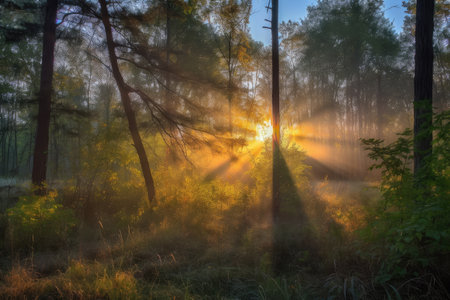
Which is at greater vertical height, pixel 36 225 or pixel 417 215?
pixel 417 215

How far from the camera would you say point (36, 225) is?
5.62m

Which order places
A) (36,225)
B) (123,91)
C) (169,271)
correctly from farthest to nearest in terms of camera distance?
(123,91) < (36,225) < (169,271)

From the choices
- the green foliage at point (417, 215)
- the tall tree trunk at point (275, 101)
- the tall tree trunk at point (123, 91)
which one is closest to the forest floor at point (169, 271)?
the green foliage at point (417, 215)

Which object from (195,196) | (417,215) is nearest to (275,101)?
(195,196)

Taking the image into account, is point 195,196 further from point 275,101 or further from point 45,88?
point 45,88

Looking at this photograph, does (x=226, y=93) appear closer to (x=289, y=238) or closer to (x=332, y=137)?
A: (x=289, y=238)

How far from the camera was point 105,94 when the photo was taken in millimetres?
22812

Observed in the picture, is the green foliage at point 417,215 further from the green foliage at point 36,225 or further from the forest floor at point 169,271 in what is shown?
the green foliage at point 36,225

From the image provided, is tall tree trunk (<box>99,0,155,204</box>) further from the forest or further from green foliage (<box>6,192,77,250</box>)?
green foliage (<box>6,192,77,250</box>)

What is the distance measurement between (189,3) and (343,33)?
17002 millimetres

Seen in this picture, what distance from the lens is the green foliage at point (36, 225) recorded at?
5445 millimetres

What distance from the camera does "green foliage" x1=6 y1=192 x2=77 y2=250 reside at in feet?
17.9

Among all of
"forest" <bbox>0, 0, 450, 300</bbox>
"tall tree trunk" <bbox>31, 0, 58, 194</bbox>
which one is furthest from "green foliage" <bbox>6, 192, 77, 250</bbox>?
"tall tree trunk" <bbox>31, 0, 58, 194</bbox>

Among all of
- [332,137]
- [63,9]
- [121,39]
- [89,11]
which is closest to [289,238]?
[121,39]
